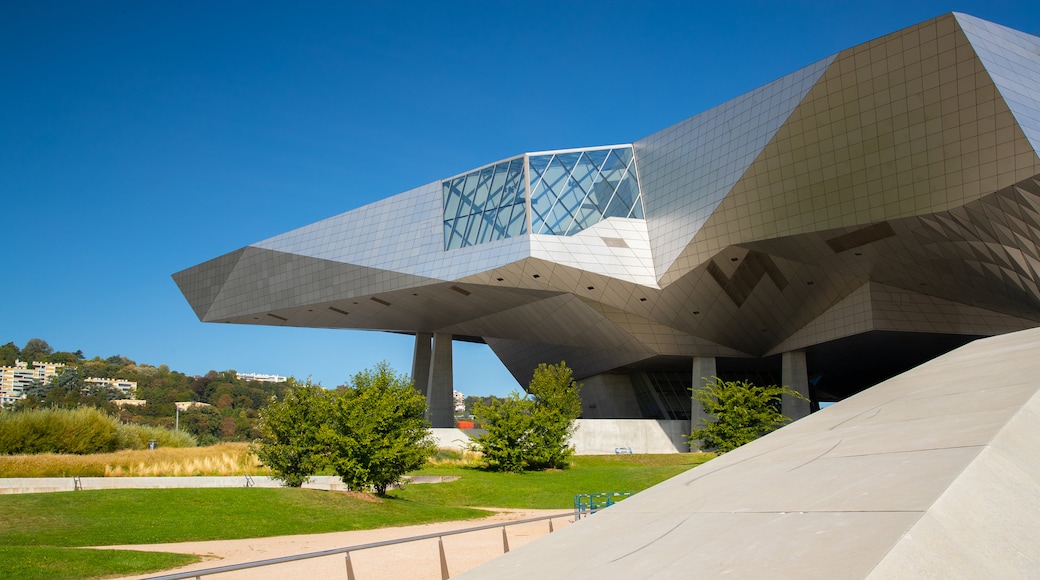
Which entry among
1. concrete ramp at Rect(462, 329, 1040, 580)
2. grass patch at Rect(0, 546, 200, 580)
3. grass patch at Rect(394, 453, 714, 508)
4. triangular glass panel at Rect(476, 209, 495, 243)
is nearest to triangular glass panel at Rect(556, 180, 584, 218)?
triangular glass panel at Rect(476, 209, 495, 243)

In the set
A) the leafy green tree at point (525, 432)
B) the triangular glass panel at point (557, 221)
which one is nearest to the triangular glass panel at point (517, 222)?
the triangular glass panel at point (557, 221)

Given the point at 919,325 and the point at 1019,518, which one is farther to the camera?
the point at 919,325

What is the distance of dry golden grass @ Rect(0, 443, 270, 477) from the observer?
2772cm

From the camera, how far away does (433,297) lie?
44312 mm

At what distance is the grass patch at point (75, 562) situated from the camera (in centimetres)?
1207

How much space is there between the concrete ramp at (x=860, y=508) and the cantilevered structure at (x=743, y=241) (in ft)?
76.9

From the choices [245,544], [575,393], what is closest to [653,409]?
[575,393]

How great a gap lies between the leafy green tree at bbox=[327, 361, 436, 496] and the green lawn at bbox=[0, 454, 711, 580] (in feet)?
3.57

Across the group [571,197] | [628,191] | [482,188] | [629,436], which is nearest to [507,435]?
[571,197]

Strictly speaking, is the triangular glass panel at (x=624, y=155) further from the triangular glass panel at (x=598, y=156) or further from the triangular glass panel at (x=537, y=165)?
the triangular glass panel at (x=537, y=165)

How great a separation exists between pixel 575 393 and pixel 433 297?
9.44 metres

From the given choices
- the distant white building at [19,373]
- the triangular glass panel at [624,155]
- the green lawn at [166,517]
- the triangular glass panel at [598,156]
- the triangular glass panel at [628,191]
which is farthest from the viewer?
the distant white building at [19,373]

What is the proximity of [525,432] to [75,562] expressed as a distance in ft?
84.5

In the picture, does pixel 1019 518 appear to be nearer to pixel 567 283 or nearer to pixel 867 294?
pixel 567 283
